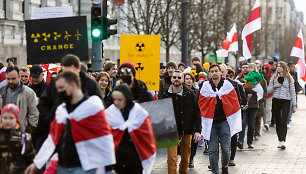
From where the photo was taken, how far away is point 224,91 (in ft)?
32.3

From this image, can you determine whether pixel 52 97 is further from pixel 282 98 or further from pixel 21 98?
pixel 282 98

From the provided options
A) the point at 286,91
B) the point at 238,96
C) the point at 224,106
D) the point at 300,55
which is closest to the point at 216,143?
the point at 224,106

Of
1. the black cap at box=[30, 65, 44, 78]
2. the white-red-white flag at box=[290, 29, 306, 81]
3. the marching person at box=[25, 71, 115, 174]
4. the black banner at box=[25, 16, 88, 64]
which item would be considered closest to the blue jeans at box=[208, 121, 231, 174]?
the black banner at box=[25, 16, 88, 64]

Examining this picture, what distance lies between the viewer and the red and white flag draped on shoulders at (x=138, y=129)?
20.7 ft

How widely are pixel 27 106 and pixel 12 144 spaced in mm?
1562

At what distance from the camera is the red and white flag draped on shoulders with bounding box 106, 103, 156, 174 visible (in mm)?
6309

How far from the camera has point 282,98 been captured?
545 inches

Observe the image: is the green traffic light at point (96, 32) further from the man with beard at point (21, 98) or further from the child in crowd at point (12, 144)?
the child in crowd at point (12, 144)

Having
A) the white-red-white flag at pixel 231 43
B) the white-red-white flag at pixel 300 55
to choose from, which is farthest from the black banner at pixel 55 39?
the white-red-white flag at pixel 231 43

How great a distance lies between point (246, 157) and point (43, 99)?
6.68m

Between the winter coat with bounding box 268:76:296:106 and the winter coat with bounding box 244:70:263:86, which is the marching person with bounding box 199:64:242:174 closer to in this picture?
the winter coat with bounding box 244:70:263:86

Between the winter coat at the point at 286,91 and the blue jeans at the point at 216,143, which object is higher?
the winter coat at the point at 286,91

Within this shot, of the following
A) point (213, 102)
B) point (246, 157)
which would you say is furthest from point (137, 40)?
point (246, 157)

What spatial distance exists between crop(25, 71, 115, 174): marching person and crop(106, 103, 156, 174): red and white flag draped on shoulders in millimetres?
661
